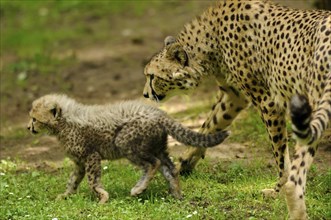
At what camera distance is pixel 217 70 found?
7.20m

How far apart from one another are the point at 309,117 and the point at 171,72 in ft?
7.98

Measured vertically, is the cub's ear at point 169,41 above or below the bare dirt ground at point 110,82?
above

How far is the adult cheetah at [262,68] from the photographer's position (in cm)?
564

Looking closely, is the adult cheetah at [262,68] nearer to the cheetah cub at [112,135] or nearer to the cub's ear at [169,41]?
the cub's ear at [169,41]

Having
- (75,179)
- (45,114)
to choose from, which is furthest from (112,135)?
(45,114)

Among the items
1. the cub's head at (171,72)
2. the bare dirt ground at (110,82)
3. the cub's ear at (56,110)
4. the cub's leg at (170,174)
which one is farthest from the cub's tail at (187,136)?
the bare dirt ground at (110,82)

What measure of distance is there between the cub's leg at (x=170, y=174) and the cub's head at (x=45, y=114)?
97 cm

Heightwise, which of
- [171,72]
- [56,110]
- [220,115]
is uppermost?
[171,72]

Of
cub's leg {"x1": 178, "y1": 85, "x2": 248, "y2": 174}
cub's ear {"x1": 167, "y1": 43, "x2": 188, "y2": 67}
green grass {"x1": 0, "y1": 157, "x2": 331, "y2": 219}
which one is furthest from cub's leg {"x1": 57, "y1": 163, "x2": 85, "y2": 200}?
cub's ear {"x1": 167, "y1": 43, "x2": 188, "y2": 67}

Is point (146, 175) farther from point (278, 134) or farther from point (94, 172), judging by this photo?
point (278, 134)

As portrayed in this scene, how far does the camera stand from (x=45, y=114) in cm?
693

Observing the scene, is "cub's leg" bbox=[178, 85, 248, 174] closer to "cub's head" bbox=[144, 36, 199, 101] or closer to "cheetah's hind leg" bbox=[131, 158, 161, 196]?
"cub's head" bbox=[144, 36, 199, 101]

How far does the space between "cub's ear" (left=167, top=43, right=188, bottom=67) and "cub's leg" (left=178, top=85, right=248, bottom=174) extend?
0.46 meters

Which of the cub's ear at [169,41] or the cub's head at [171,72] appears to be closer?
the cub's head at [171,72]
